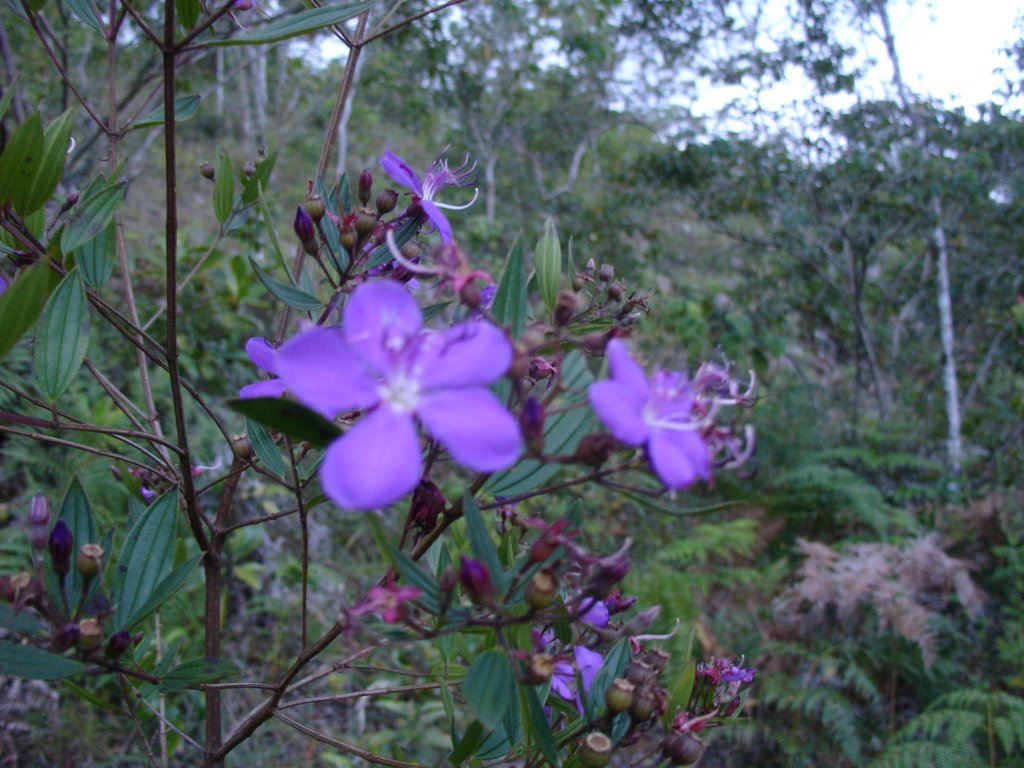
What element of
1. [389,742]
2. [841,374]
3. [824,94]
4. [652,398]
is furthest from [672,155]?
[652,398]

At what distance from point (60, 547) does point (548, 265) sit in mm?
574

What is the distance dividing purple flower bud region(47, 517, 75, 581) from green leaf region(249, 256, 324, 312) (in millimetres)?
290

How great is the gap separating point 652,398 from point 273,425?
11.5 inches

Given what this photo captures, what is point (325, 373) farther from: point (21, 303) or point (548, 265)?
point (548, 265)

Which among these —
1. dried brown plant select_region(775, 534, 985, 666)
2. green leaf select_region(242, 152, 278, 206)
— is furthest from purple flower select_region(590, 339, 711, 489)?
dried brown plant select_region(775, 534, 985, 666)

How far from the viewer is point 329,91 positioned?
770 centimetres

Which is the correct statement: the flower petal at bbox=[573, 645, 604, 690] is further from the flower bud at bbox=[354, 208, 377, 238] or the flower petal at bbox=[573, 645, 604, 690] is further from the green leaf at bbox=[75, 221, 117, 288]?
the green leaf at bbox=[75, 221, 117, 288]

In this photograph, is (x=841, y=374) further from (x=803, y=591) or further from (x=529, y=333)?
(x=529, y=333)

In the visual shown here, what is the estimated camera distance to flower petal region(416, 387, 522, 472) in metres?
0.48

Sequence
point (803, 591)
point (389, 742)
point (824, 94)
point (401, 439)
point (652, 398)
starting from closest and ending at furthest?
point (401, 439) < point (652, 398) < point (389, 742) < point (803, 591) < point (824, 94)

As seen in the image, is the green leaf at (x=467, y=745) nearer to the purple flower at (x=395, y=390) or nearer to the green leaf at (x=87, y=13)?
the purple flower at (x=395, y=390)

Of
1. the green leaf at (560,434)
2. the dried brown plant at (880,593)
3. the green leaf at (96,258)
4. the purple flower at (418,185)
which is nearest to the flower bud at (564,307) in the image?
the green leaf at (560,434)

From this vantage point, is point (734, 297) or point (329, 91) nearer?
point (734, 297)

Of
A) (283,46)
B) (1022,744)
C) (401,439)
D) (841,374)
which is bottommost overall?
(1022,744)
